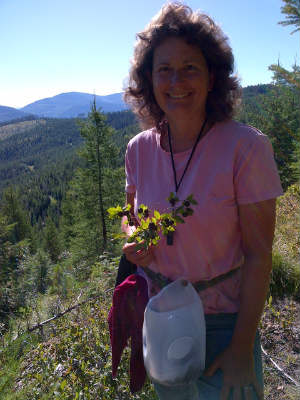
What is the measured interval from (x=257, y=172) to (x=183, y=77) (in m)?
0.55

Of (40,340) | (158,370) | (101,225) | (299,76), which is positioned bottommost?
(101,225)

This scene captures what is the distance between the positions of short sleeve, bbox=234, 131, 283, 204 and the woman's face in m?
0.35

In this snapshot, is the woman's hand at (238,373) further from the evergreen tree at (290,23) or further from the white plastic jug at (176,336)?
the evergreen tree at (290,23)

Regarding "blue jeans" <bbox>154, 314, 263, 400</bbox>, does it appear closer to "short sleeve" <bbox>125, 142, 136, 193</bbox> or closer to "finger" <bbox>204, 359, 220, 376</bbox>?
"finger" <bbox>204, 359, 220, 376</bbox>

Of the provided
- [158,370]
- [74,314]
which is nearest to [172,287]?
[158,370]

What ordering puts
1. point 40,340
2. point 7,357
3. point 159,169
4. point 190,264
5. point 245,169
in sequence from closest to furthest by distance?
point 245,169
point 190,264
point 159,169
point 7,357
point 40,340

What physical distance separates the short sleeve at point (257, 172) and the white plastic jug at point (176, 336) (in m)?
0.44

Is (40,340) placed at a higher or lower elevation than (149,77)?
lower

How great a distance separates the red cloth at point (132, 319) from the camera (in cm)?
154

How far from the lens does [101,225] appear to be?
17188 millimetres

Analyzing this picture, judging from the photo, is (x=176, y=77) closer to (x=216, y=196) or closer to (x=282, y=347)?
(x=216, y=196)

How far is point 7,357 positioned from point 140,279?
1.67m

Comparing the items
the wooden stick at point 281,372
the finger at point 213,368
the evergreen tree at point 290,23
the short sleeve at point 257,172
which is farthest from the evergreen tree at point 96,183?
the short sleeve at point 257,172

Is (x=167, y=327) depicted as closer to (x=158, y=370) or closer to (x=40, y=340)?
(x=158, y=370)
